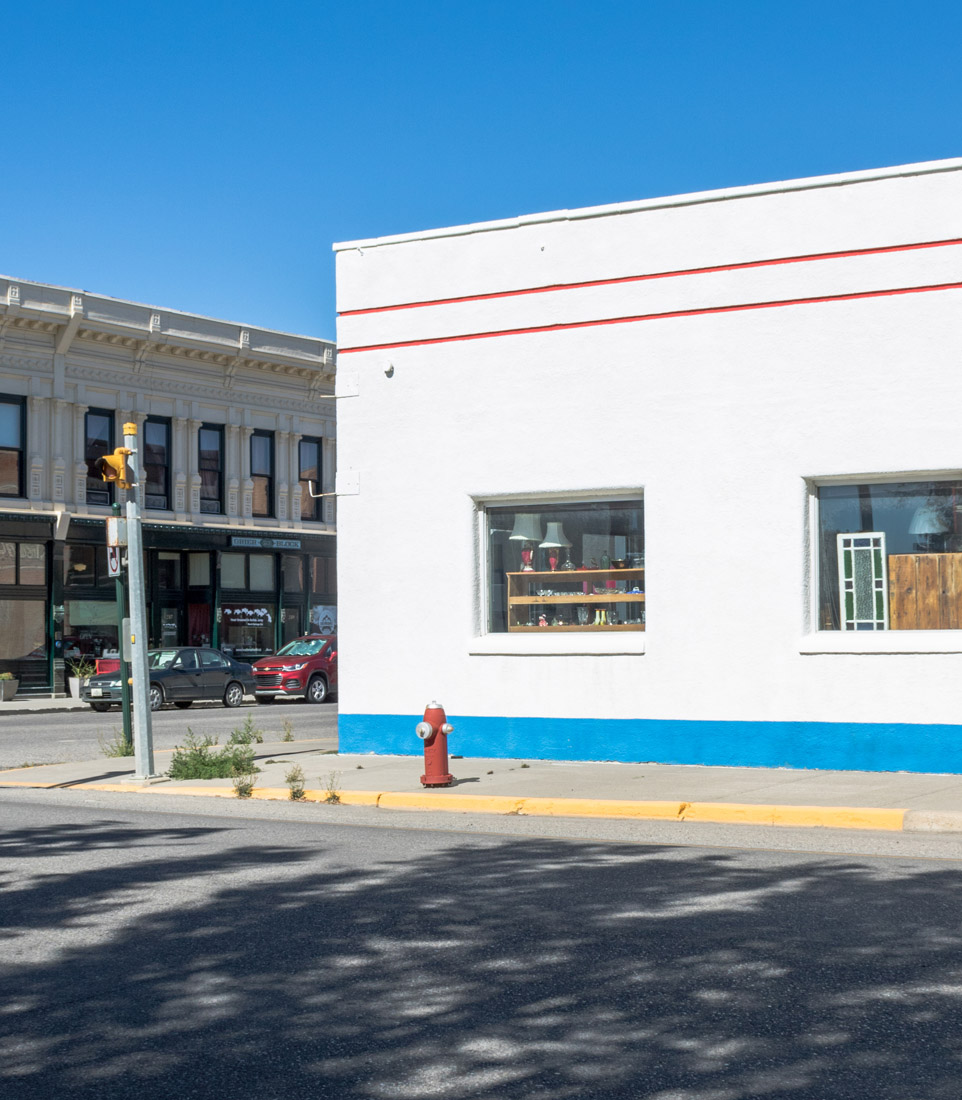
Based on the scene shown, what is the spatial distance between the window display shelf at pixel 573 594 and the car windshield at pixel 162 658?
17.0 metres

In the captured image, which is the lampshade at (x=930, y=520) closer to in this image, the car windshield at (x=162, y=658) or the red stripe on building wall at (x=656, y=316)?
the red stripe on building wall at (x=656, y=316)

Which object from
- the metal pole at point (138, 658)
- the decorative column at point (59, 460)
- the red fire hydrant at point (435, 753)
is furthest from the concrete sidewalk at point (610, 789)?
the decorative column at point (59, 460)

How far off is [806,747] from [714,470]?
2975 mm

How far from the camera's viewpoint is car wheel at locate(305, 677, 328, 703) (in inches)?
1293

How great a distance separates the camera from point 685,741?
1468 cm

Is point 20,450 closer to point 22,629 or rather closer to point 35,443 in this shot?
point 35,443

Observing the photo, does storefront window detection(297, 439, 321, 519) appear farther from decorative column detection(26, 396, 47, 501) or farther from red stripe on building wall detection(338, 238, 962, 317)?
red stripe on building wall detection(338, 238, 962, 317)

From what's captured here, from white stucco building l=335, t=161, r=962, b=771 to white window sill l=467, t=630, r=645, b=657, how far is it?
0.11ft

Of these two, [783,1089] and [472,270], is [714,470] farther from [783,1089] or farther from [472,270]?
[783,1089]

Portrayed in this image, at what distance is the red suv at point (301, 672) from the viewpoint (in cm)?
3228

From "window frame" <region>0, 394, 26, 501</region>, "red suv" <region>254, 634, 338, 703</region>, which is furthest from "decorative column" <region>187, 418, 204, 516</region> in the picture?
"red suv" <region>254, 634, 338, 703</region>

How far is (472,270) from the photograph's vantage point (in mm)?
15953

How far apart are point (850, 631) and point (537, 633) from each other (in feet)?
11.5

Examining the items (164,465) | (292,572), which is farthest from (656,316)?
(292,572)
